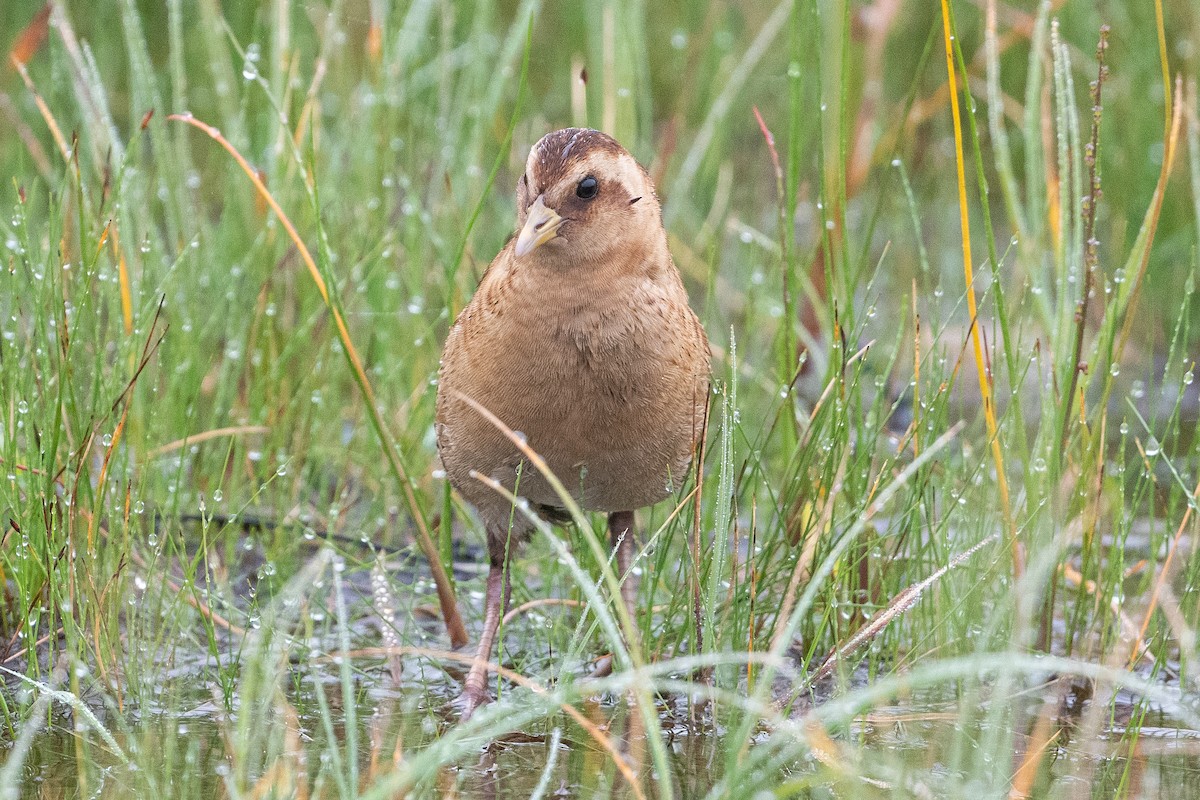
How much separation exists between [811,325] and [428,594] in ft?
8.03

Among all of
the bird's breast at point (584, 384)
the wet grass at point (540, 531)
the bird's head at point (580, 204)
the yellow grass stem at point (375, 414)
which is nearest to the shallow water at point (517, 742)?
the wet grass at point (540, 531)

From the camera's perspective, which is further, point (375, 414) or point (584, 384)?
point (375, 414)

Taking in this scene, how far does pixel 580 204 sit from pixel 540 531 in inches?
29.8

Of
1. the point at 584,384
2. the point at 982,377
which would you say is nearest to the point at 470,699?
the point at 584,384

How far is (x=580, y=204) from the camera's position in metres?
3.16

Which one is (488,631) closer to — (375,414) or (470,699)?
(470,699)

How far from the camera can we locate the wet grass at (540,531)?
9.45 ft

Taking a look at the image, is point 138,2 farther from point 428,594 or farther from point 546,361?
point 546,361

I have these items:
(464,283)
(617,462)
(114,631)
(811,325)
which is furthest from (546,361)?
(811,325)

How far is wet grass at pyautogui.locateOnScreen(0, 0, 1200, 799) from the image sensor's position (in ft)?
9.45

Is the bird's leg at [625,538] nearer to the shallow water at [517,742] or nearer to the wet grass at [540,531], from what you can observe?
the wet grass at [540,531]

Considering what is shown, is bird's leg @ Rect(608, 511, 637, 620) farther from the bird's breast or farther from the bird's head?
the bird's head

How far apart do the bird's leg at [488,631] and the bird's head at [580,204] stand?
70 centimetres

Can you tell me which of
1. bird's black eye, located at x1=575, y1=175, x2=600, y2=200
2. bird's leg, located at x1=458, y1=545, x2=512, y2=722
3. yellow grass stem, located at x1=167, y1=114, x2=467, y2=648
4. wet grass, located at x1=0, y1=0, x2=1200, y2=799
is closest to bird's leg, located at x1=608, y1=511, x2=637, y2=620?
wet grass, located at x1=0, y1=0, x2=1200, y2=799
